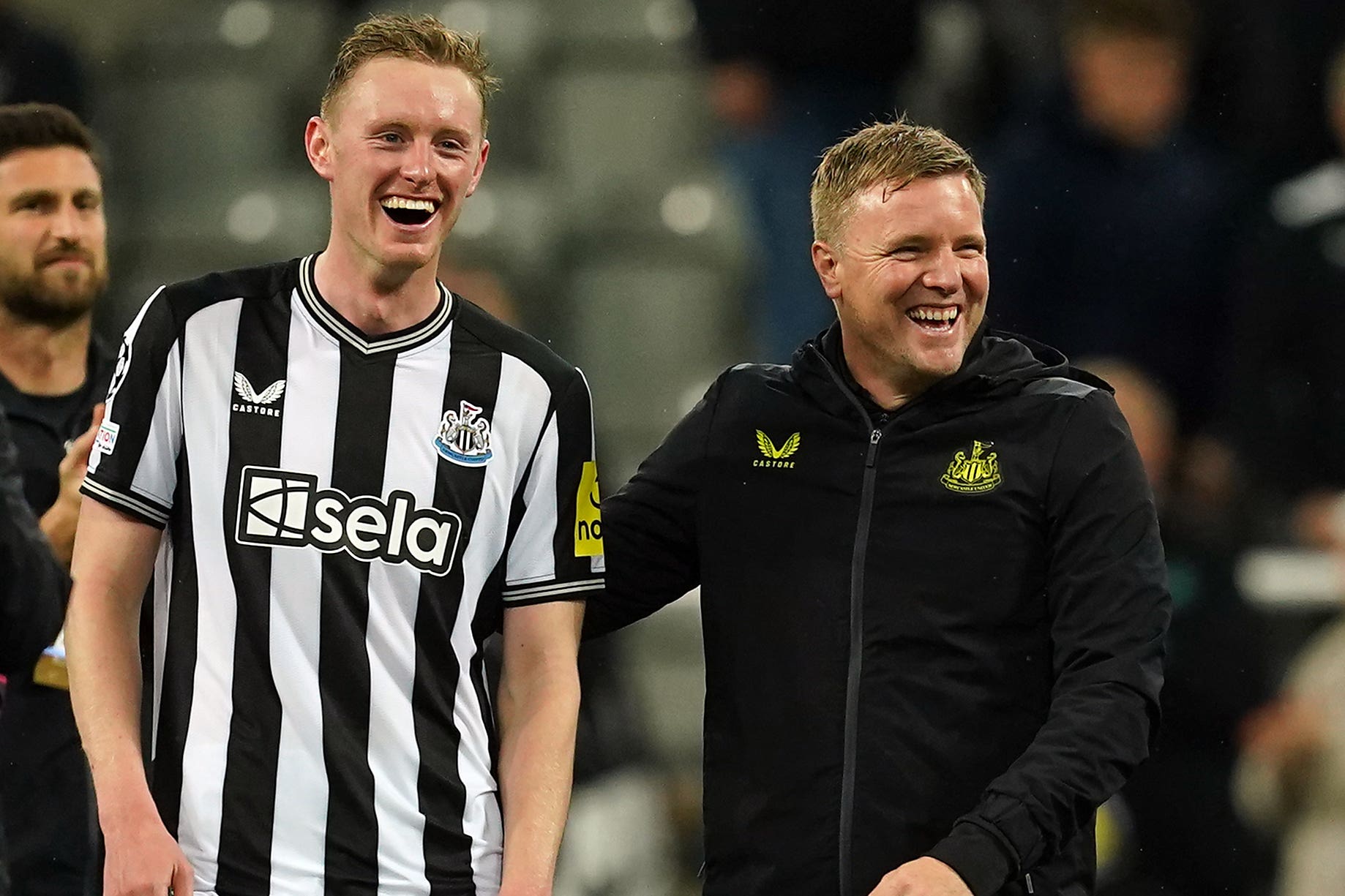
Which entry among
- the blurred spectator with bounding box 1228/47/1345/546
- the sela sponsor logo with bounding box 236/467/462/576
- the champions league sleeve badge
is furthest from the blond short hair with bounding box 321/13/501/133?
the blurred spectator with bounding box 1228/47/1345/546

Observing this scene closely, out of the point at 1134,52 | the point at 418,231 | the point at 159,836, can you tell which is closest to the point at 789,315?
the point at 1134,52

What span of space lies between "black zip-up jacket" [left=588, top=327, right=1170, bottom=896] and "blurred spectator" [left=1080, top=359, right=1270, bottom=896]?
223cm

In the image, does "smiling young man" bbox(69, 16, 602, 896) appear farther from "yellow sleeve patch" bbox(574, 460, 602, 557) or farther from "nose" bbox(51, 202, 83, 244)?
"nose" bbox(51, 202, 83, 244)

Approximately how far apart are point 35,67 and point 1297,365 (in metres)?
3.54

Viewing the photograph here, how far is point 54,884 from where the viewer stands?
3.30m

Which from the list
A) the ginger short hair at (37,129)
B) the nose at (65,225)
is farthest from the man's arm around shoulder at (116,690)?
the ginger short hair at (37,129)

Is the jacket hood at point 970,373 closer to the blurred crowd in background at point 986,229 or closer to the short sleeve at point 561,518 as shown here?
the short sleeve at point 561,518

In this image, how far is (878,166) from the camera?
2520 mm

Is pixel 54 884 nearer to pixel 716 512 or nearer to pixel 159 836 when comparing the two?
pixel 159 836

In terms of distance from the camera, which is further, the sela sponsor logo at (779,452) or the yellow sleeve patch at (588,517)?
the sela sponsor logo at (779,452)

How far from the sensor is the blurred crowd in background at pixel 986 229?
476 cm

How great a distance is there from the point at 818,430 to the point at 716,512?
0.19 metres

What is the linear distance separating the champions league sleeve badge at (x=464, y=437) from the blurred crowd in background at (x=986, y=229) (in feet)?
6.94

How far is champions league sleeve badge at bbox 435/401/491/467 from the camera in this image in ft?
7.69
